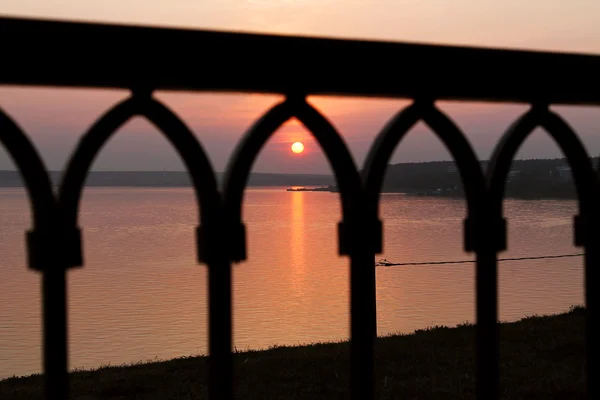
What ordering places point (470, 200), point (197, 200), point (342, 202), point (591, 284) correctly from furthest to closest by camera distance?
point (591, 284) → point (470, 200) → point (342, 202) → point (197, 200)

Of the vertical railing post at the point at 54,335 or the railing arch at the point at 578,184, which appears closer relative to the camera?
the vertical railing post at the point at 54,335

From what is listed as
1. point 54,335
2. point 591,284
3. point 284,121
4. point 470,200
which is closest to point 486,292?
point 470,200

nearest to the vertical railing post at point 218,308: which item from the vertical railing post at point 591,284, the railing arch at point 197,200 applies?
the railing arch at point 197,200

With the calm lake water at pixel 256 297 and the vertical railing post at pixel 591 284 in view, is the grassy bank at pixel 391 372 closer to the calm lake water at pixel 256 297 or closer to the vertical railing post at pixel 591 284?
the vertical railing post at pixel 591 284

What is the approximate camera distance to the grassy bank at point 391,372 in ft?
32.4

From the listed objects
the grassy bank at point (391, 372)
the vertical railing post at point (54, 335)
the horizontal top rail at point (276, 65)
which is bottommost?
the grassy bank at point (391, 372)

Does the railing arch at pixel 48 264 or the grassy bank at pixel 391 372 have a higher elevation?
Answer: the railing arch at pixel 48 264

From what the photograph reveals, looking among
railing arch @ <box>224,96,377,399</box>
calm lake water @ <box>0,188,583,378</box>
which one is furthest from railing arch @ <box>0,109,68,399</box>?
calm lake water @ <box>0,188,583,378</box>

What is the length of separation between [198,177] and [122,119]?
0.34m

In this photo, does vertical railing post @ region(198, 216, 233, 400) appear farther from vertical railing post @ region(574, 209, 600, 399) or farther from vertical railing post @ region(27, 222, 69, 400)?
vertical railing post @ region(574, 209, 600, 399)

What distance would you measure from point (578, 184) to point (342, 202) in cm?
120

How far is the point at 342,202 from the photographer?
9.98 ft

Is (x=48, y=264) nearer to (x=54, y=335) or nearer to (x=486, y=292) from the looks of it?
(x=54, y=335)

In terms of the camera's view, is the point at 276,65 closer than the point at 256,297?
Yes
